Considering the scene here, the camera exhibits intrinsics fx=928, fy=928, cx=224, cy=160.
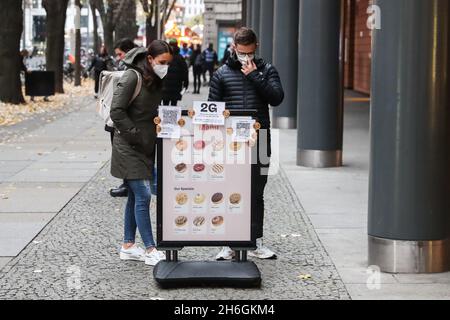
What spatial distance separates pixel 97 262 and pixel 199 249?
101cm

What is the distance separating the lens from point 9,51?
25984mm

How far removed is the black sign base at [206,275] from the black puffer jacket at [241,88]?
128cm

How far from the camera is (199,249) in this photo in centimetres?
838

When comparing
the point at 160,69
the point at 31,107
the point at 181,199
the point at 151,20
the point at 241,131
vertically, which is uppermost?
the point at 151,20

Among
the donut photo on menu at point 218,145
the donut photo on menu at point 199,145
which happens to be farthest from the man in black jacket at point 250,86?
the donut photo on menu at point 199,145

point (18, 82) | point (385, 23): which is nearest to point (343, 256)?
point (385, 23)

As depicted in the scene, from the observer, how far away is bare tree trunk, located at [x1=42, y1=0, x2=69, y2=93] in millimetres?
32969

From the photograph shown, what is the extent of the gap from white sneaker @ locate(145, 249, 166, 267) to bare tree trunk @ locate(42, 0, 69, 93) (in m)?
26.0

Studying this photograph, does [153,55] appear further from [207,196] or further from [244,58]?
[207,196]

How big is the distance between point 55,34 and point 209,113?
2719 centimetres

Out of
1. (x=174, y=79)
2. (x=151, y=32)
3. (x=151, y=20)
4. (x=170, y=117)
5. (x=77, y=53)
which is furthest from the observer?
(x=151, y=20)

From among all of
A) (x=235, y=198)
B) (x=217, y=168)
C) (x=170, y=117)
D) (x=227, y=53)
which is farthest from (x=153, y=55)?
(x=227, y=53)

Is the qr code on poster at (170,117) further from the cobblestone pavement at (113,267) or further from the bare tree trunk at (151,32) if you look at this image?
the bare tree trunk at (151,32)
